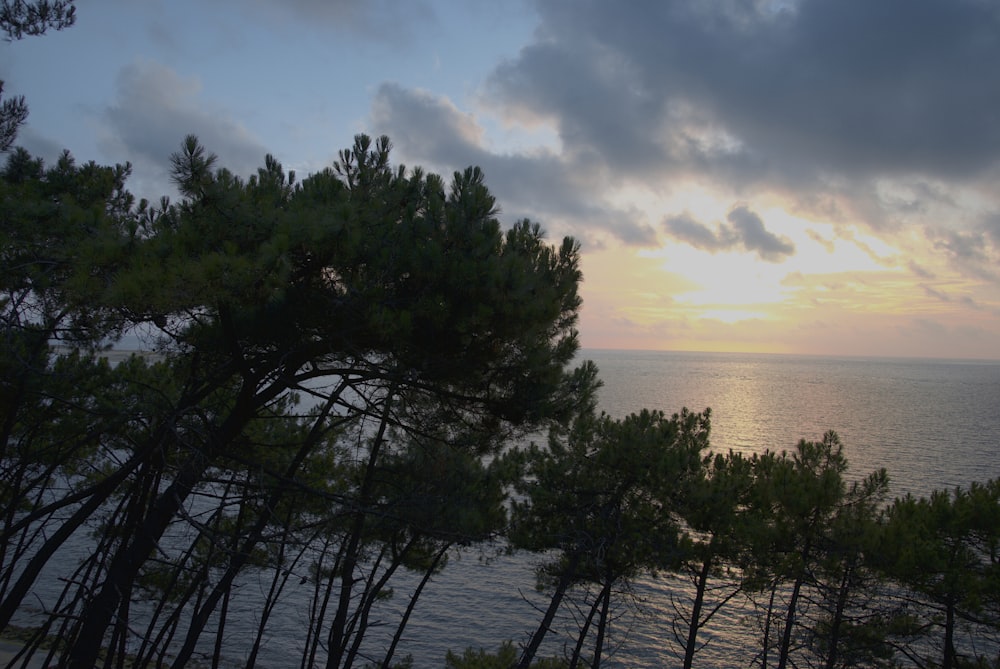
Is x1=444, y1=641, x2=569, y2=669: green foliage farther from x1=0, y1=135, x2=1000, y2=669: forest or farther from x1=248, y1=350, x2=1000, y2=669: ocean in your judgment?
x1=0, y1=135, x2=1000, y2=669: forest

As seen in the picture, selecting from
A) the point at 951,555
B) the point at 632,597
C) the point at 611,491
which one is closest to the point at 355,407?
the point at 611,491

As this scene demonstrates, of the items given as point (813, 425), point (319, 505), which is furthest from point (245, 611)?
point (813, 425)

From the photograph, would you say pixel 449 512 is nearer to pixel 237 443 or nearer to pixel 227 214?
pixel 237 443

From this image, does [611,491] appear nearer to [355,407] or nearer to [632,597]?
[355,407]

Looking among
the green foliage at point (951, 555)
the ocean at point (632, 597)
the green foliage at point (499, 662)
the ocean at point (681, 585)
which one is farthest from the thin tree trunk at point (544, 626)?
the green foliage at point (951, 555)

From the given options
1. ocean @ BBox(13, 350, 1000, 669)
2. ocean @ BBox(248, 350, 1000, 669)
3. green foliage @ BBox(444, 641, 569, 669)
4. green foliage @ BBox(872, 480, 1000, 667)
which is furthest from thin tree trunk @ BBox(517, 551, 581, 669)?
green foliage @ BBox(872, 480, 1000, 667)

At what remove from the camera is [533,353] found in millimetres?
6766

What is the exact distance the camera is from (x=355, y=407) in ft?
20.9

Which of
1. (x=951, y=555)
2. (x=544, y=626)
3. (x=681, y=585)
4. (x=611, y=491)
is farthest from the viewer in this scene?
(x=681, y=585)

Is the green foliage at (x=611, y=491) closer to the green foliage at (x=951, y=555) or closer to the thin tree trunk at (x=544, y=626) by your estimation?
the thin tree trunk at (x=544, y=626)

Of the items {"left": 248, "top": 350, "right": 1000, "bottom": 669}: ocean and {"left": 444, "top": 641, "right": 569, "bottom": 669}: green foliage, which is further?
{"left": 248, "top": 350, "right": 1000, "bottom": 669}: ocean

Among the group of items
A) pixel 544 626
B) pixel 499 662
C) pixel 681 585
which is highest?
pixel 544 626

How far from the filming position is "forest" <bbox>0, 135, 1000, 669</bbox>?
207 inches

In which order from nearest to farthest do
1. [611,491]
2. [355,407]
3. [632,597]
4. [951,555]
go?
1. [355,407]
2. [951,555]
3. [611,491]
4. [632,597]
